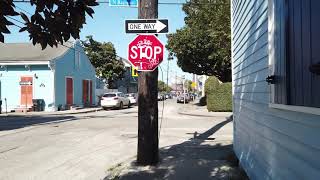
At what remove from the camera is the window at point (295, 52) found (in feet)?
13.3

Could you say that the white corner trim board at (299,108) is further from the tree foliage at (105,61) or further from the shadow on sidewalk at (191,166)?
the tree foliage at (105,61)

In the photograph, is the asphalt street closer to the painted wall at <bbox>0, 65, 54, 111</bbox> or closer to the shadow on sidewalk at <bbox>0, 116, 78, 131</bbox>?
the shadow on sidewalk at <bbox>0, 116, 78, 131</bbox>

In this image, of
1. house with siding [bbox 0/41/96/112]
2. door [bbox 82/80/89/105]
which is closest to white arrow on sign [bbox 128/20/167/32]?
house with siding [bbox 0/41/96/112]

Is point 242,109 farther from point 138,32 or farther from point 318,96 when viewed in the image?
point 318,96

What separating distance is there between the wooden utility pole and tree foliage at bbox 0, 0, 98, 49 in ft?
18.6

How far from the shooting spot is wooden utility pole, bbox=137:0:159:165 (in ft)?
32.1

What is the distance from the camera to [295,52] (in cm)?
477

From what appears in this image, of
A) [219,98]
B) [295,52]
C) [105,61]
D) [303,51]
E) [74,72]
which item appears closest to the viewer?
[303,51]

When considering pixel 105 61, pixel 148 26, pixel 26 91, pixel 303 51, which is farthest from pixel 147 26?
pixel 105 61

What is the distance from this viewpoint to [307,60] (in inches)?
170

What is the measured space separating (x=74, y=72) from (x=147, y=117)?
36573 millimetres

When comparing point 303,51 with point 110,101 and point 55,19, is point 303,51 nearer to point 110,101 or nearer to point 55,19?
point 55,19

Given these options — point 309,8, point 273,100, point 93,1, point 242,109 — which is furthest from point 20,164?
point 309,8

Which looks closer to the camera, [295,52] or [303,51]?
[303,51]
